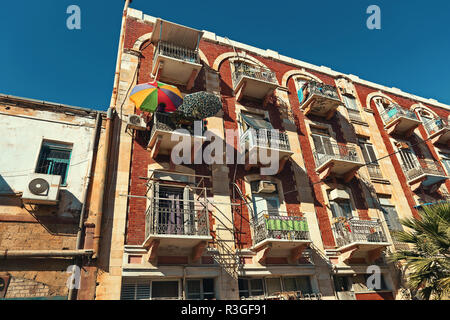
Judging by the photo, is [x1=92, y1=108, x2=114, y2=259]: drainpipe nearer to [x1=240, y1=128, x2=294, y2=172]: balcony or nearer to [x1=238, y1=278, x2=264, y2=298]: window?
[x1=238, y1=278, x2=264, y2=298]: window

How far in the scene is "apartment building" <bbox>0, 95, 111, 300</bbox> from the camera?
8789 millimetres

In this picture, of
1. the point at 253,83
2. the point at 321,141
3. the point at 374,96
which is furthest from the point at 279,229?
the point at 374,96

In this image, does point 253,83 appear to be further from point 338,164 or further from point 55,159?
point 55,159

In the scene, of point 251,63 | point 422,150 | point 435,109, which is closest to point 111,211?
point 251,63

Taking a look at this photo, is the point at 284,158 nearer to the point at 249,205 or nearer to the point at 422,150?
the point at 249,205

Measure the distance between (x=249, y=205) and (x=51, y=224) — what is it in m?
7.35

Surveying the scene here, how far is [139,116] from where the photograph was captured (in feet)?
40.3

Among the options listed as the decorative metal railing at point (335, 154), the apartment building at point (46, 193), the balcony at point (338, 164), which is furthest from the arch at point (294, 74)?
the apartment building at point (46, 193)

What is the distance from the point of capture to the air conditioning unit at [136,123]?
12.0 meters

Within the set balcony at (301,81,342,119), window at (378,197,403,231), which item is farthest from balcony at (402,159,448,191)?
balcony at (301,81,342,119)

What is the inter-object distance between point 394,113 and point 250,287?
15491mm

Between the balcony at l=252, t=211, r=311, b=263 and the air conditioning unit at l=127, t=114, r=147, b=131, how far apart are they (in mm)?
6009

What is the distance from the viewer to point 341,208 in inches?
586

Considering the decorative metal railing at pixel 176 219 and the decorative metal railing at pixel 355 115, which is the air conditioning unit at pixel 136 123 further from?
the decorative metal railing at pixel 355 115
